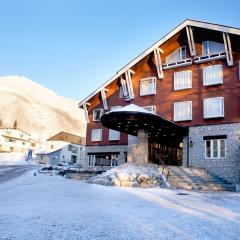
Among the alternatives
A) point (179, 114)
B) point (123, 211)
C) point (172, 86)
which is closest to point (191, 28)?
point (172, 86)

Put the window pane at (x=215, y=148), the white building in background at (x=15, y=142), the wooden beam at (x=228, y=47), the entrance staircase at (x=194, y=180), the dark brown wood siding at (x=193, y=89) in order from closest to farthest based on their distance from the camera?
the entrance staircase at (x=194, y=180), the wooden beam at (x=228, y=47), the window pane at (x=215, y=148), the dark brown wood siding at (x=193, y=89), the white building in background at (x=15, y=142)

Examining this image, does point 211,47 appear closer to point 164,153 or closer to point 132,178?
point 164,153

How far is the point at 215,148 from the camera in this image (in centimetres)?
2680

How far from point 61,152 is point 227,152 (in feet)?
172

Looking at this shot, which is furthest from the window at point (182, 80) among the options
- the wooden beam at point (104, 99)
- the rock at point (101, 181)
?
the rock at point (101, 181)

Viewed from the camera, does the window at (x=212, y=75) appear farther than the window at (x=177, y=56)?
No

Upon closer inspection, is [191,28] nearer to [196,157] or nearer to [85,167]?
[196,157]

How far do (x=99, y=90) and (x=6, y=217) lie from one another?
27061 mm

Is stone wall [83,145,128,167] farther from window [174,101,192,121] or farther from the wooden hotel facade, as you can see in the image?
window [174,101,192,121]

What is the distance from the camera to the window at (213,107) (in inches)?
1070

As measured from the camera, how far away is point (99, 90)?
114 feet

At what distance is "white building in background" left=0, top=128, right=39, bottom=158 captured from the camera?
85.7 m

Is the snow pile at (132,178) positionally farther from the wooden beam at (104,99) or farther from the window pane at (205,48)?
the wooden beam at (104,99)

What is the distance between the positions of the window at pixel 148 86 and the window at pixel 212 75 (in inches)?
205
